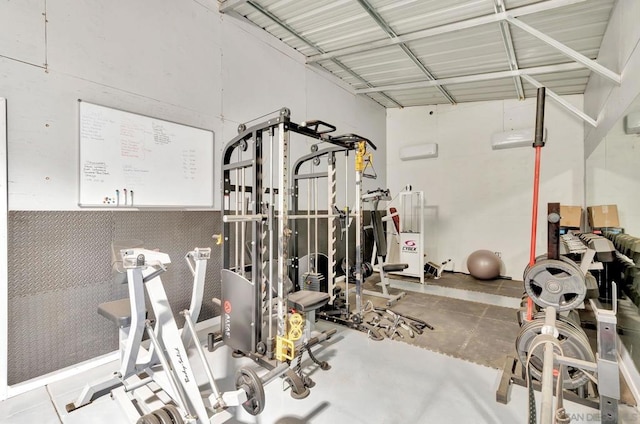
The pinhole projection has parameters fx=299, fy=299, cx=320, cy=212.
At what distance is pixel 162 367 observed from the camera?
1.98 metres

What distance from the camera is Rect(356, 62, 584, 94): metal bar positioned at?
4.49m

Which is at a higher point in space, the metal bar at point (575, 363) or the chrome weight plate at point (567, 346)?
the metal bar at point (575, 363)

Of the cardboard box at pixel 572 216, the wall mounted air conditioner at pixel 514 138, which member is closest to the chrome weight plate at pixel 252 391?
the cardboard box at pixel 572 216

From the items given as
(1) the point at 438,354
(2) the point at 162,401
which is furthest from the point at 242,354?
(1) the point at 438,354

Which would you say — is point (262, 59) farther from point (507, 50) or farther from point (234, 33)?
point (507, 50)

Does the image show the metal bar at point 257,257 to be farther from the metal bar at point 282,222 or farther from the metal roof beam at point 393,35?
the metal roof beam at point 393,35

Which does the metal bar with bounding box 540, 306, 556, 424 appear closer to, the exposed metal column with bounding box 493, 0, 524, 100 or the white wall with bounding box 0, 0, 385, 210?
the white wall with bounding box 0, 0, 385, 210

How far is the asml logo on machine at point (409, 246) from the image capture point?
5.83 meters

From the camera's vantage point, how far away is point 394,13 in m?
3.73

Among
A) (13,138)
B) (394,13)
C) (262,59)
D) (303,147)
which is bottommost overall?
(13,138)

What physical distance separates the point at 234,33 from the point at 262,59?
500mm

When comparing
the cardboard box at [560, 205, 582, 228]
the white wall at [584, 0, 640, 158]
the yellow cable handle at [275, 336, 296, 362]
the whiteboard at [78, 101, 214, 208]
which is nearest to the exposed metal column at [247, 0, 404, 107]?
the whiteboard at [78, 101, 214, 208]

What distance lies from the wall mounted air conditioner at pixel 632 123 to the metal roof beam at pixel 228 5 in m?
3.96

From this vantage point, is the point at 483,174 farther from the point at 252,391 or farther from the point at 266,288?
the point at 252,391
